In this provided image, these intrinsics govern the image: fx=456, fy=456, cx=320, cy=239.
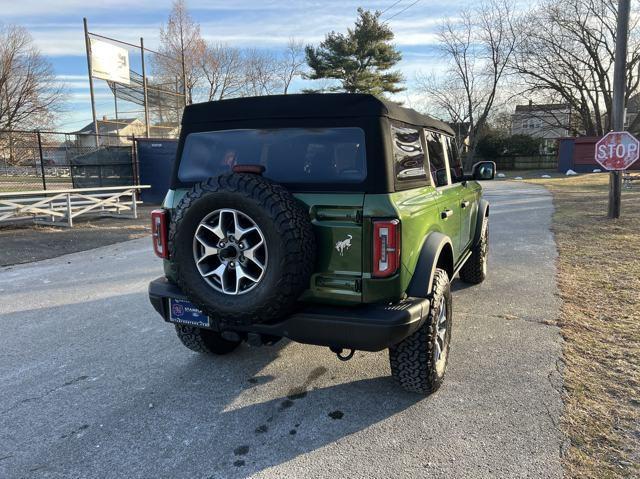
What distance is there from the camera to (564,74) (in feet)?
123

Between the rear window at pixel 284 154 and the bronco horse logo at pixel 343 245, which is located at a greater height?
the rear window at pixel 284 154

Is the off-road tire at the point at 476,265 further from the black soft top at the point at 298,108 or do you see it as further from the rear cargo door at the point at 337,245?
the rear cargo door at the point at 337,245

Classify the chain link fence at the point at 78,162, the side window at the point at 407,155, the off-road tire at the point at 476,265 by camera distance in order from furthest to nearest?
the chain link fence at the point at 78,162, the off-road tire at the point at 476,265, the side window at the point at 407,155

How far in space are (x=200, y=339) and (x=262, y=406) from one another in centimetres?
88

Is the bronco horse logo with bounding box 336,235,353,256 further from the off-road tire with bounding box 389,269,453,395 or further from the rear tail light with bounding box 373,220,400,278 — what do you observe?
the off-road tire with bounding box 389,269,453,395

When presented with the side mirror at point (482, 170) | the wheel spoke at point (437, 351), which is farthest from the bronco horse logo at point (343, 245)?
the side mirror at point (482, 170)

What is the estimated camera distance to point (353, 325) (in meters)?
2.56

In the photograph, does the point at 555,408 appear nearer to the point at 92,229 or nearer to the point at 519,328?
the point at 519,328

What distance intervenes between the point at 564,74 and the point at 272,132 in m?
41.9

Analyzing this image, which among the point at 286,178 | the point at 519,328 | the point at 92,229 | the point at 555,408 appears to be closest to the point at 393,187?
the point at 286,178

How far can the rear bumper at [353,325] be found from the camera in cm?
253

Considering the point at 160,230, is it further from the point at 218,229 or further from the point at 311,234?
the point at 311,234

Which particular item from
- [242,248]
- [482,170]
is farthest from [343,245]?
[482,170]

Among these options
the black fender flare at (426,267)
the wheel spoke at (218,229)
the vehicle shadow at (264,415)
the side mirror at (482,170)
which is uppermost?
the side mirror at (482,170)
